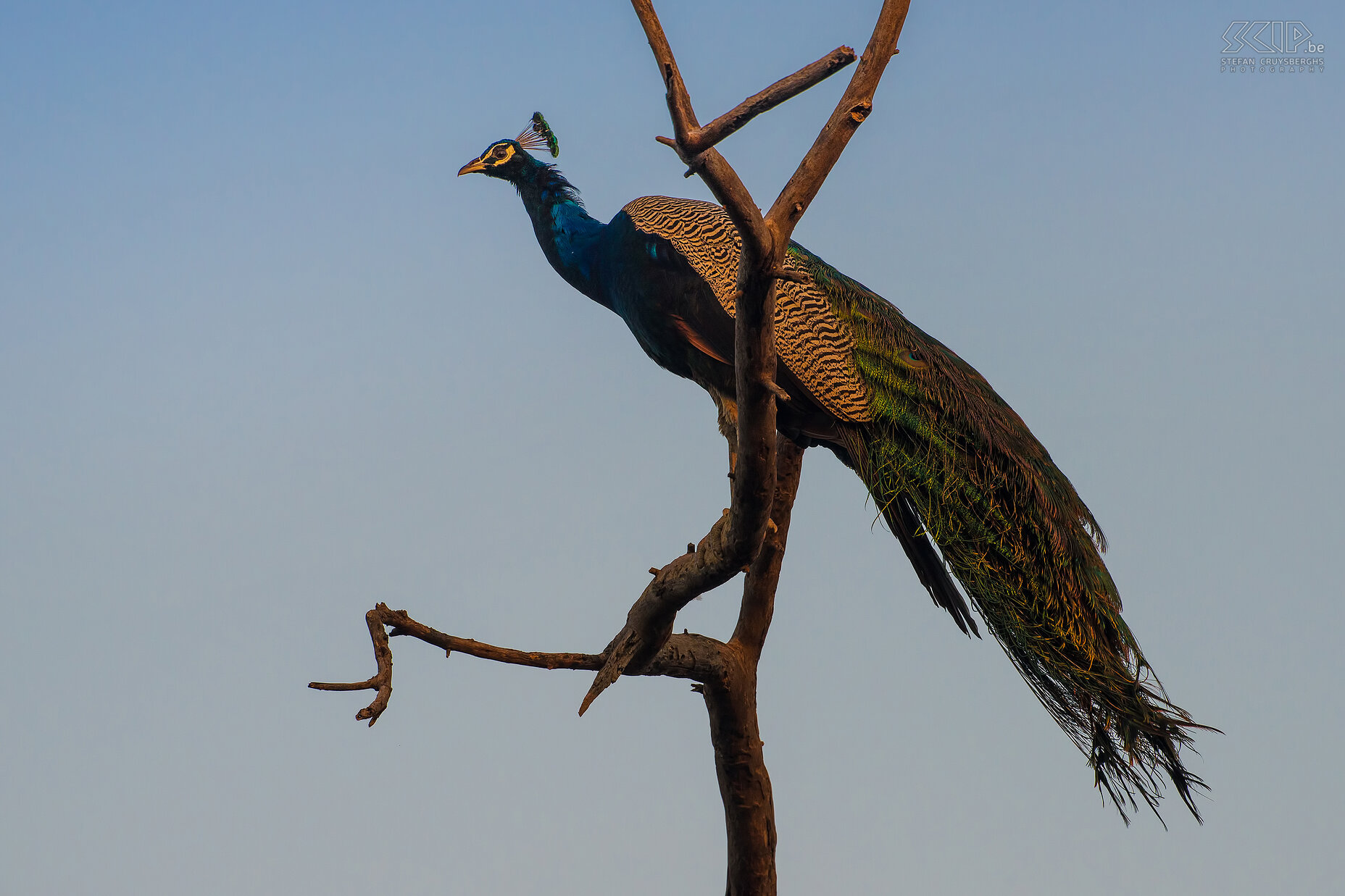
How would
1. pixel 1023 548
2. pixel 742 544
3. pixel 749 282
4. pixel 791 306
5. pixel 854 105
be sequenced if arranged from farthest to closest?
pixel 791 306
pixel 1023 548
pixel 742 544
pixel 749 282
pixel 854 105

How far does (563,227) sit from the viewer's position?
18.2 ft

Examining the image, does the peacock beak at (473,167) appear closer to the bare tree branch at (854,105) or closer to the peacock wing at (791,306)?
the peacock wing at (791,306)

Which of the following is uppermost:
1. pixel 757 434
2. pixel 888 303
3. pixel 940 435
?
pixel 888 303

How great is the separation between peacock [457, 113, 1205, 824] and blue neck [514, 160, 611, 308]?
172 mm

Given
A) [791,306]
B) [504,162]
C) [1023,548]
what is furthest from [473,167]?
[1023,548]

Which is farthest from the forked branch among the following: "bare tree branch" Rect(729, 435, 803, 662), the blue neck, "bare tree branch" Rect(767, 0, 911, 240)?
the blue neck

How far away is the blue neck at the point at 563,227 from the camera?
17.8 feet

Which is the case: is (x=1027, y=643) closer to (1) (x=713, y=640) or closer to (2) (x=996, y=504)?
(2) (x=996, y=504)

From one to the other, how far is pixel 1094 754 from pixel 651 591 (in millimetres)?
1879

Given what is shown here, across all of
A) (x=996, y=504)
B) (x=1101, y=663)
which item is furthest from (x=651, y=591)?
(x=1101, y=663)

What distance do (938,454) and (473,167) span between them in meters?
2.92

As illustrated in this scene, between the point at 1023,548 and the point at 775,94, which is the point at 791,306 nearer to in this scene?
the point at 1023,548

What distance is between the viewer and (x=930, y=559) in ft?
15.0

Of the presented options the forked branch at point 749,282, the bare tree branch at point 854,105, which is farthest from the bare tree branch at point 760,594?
the bare tree branch at point 854,105
